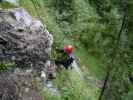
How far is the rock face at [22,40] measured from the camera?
948 cm

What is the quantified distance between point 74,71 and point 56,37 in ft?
5.80

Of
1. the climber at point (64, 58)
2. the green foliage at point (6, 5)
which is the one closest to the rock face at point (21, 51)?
the green foliage at point (6, 5)

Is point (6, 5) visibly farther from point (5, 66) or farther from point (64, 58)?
point (5, 66)

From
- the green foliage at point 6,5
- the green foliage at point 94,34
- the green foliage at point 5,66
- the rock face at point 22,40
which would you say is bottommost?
the green foliage at point 94,34

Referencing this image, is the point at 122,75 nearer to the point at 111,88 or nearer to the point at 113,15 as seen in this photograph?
the point at 111,88

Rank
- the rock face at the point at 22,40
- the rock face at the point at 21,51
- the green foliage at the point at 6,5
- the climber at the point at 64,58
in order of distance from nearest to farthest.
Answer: the rock face at the point at 21,51 → the rock face at the point at 22,40 → the green foliage at the point at 6,5 → the climber at the point at 64,58

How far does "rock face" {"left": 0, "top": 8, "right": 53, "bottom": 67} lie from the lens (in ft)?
31.1

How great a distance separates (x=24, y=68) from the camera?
9906 mm

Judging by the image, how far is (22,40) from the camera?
9.77 metres

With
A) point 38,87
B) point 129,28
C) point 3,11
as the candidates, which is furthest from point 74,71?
point 3,11

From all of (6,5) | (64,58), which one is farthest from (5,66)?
(64,58)

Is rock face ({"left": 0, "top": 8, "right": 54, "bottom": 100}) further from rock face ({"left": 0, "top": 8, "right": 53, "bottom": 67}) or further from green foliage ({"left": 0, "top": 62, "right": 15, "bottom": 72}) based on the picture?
green foliage ({"left": 0, "top": 62, "right": 15, "bottom": 72})

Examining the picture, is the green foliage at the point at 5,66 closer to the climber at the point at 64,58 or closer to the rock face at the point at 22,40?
the rock face at the point at 22,40

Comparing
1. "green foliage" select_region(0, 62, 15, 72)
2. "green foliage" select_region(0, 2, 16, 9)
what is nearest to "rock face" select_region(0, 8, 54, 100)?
"green foliage" select_region(0, 62, 15, 72)
